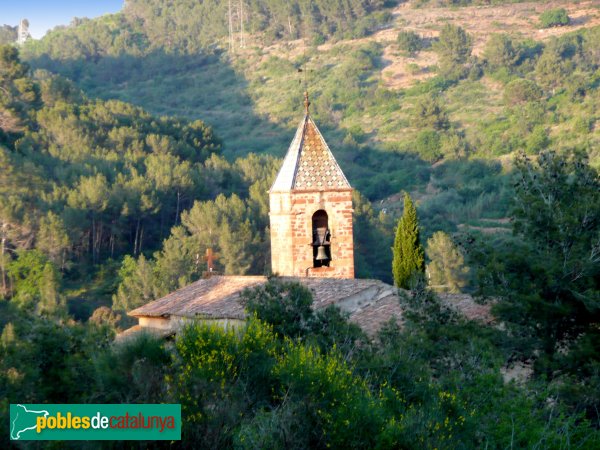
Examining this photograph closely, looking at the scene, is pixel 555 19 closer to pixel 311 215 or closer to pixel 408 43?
pixel 408 43

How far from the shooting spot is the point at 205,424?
25.3 ft

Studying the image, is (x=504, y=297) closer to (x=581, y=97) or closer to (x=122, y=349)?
(x=122, y=349)

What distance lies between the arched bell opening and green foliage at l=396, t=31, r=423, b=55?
62369 millimetres

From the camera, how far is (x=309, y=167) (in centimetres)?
1472

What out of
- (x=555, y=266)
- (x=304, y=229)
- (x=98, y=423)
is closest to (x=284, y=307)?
(x=555, y=266)

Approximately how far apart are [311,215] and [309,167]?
26.5 inches

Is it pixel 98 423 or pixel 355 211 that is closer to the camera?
pixel 98 423

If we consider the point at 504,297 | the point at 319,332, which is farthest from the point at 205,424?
the point at 504,297

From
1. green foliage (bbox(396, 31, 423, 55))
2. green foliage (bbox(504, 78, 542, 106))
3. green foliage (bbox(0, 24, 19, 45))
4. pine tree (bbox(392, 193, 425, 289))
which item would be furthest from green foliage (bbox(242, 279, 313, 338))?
green foliage (bbox(0, 24, 19, 45))

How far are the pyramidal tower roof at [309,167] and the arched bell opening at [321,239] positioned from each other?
1.48 ft

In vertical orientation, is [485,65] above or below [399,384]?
above

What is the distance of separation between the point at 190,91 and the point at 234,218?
44.5 m

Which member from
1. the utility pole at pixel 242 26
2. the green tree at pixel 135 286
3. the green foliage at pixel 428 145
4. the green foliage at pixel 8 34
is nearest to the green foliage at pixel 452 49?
the green foliage at pixel 428 145

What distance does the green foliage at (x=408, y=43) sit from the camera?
7588cm
